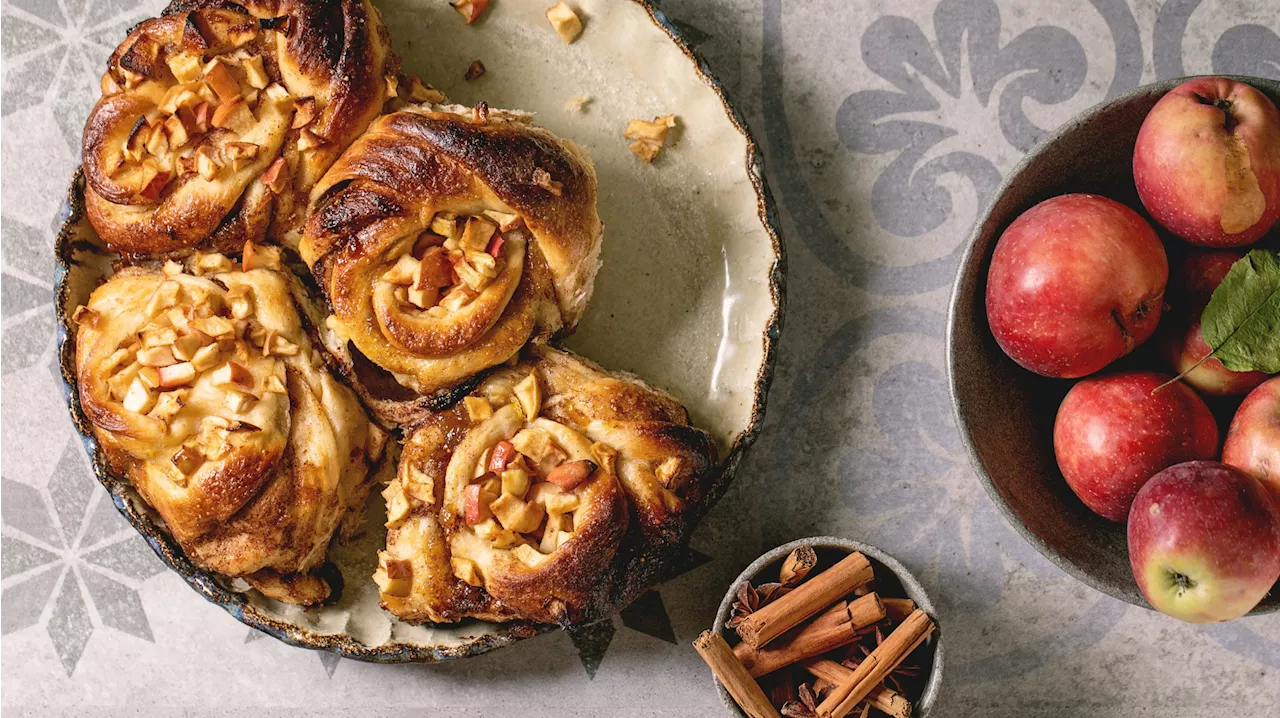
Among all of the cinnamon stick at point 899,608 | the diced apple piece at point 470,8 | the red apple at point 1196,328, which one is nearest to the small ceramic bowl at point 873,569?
the cinnamon stick at point 899,608

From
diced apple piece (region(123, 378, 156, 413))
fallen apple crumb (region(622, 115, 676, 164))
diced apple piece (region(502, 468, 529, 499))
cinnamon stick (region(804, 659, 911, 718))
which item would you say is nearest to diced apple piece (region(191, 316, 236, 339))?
diced apple piece (region(123, 378, 156, 413))

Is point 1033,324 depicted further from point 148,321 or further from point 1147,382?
point 148,321

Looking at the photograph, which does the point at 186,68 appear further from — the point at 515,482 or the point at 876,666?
the point at 876,666

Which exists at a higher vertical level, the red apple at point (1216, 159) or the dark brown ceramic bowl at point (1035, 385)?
the red apple at point (1216, 159)

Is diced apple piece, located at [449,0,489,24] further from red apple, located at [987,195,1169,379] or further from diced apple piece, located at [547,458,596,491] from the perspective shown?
red apple, located at [987,195,1169,379]

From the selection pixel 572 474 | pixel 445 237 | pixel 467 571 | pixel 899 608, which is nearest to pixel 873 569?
pixel 899 608

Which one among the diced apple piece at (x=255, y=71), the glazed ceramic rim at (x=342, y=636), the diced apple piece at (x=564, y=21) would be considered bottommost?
the glazed ceramic rim at (x=342, y=636)

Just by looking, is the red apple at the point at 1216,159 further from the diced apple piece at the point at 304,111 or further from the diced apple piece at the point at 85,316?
the diced apple piece at the point at 85,316
